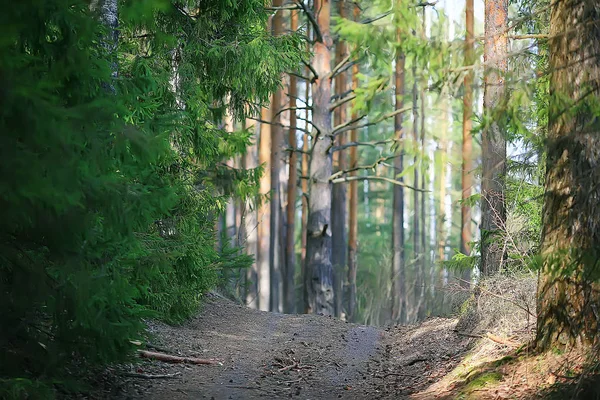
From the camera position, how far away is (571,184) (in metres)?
6.26

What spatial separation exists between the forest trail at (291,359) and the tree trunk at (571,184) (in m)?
2.14

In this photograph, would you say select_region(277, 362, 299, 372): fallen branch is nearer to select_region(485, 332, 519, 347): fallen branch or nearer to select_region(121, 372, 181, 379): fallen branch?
select_region(121, 372, 181, 379): fallen branch

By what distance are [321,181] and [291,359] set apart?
32.1 feet

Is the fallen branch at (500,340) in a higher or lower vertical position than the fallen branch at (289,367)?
higher

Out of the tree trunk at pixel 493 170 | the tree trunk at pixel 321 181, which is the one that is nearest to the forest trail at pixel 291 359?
the tree trunk at pixel 493 170

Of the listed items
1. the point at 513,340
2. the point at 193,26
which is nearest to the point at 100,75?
the point at 513,340

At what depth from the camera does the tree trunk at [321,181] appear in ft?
61.7

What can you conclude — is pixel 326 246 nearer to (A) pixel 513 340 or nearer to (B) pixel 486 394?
(A) pixel 513 340

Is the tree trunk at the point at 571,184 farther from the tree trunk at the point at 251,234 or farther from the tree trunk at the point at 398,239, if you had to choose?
the tree trunk at the point at 398,239

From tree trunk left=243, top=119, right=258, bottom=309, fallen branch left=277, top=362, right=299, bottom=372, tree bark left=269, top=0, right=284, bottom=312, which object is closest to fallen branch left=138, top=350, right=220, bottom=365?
fallen branch left=277, top=362, right=299, bottom=372

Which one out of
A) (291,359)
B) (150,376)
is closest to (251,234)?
(291,359)

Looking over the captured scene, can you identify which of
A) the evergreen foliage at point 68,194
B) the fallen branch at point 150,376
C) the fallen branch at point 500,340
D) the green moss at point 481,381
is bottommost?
the fallen branch at point 150,376

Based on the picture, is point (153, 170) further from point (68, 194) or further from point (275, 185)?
point (275, 185)

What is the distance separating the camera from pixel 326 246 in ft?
62.2
